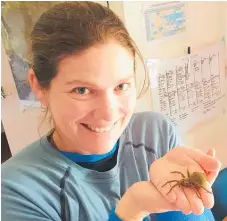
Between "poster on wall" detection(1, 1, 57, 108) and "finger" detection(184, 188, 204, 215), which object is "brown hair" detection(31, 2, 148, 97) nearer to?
"finger" detection(184, 188, 204, 215)

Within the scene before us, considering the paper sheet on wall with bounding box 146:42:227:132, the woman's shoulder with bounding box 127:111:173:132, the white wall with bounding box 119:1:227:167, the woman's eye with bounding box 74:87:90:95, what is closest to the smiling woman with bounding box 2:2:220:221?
the woman's eye with bounding box 74:87:90:95

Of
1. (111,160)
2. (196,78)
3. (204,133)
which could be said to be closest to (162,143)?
(111,160)

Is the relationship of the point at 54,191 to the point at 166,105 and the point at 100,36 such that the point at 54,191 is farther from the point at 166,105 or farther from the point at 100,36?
the point at 166,105

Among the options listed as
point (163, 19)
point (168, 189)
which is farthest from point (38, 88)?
point (163, 19)

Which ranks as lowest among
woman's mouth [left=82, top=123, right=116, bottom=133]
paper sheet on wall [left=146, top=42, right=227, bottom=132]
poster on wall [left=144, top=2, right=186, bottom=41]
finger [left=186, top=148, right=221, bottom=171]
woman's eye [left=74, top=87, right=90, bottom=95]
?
paper sheet on wall [left=146, top=42, right=227, bottom=132]

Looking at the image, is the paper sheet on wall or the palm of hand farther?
the paper sheet on wall

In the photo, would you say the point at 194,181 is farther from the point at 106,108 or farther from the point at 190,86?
the point at 190,86

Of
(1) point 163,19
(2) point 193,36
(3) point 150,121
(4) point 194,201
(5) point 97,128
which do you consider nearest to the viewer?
(4) point 194,201
